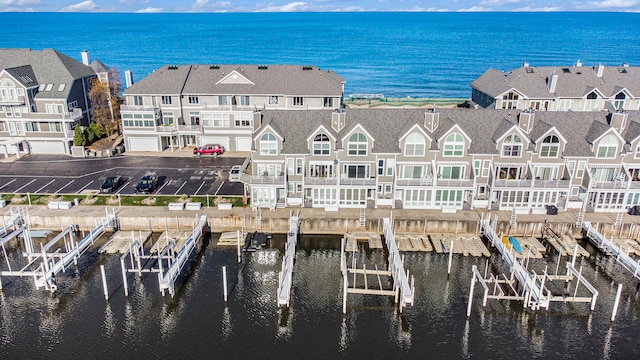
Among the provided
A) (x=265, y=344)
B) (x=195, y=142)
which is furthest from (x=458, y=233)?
(x=195, y=142)

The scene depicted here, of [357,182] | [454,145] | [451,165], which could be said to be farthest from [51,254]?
[454,145]

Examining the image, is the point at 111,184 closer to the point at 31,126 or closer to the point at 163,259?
the point at 163,259

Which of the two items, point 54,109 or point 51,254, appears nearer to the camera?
point 51,254

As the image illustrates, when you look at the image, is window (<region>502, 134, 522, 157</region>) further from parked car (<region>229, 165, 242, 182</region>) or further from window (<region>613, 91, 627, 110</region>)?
parked car (<region>229, 165, 242, 182</region>)

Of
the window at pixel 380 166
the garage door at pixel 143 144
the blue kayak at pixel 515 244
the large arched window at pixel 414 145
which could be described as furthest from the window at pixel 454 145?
the garage door at pixel 143 144

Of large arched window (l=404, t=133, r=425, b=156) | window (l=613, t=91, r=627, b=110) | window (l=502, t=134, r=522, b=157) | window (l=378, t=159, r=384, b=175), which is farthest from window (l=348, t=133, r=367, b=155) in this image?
window (l=613, t=91, r=627, b=110)
